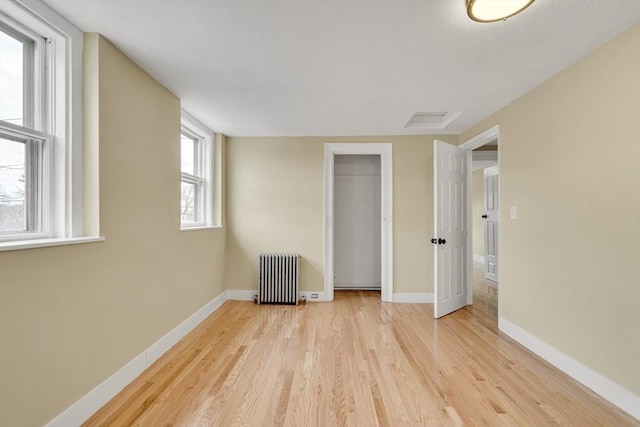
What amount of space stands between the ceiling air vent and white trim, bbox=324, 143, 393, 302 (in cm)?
42

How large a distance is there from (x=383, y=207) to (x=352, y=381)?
95.2 inches

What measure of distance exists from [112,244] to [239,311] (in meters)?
1.92

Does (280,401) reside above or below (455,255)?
below

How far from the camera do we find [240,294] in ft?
13.2

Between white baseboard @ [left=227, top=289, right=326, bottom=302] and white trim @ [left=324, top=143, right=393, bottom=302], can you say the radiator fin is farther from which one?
white trim @ [left=324, top=143, right=393, bottom=302]

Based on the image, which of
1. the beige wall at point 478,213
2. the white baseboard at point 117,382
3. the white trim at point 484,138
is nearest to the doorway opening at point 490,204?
the beige wall at point 478,213

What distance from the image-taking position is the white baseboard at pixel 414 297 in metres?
3.92

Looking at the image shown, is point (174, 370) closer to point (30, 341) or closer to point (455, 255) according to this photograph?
point (30, 341)

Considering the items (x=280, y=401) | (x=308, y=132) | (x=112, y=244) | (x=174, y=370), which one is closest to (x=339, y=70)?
(x=308, y=132)

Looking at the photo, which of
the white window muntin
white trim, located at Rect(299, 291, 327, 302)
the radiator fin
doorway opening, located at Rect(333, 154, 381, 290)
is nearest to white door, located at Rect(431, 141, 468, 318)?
doorway opening, located at Rect(333, 154, 381, 290)

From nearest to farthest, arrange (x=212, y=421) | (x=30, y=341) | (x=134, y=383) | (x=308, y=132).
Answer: (x=30, y=341)
(x=212, y=421)
(x=134, y=383)
(x=308, y=132)

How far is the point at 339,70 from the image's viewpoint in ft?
7.15

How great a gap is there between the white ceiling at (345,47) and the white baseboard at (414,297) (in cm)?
236

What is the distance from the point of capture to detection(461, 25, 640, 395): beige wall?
1.75 metres
